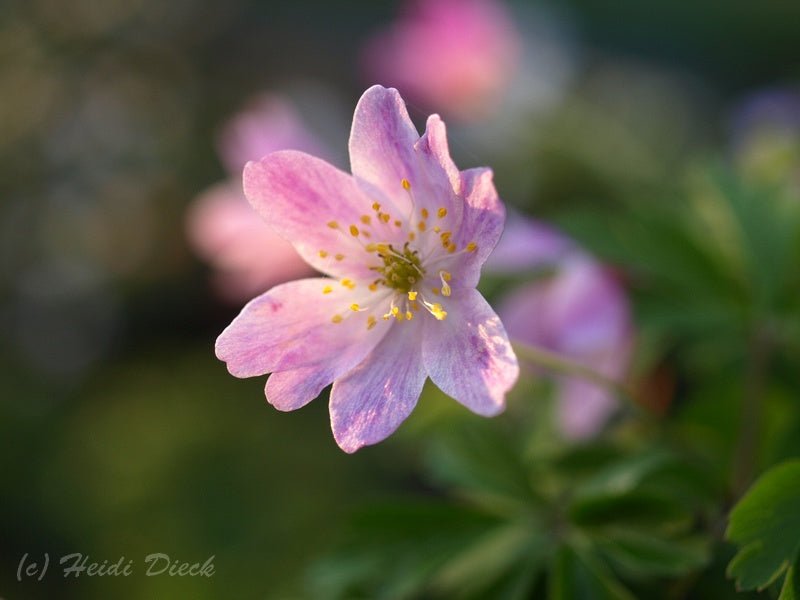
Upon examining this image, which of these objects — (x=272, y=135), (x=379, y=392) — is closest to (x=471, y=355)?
(x=379, y=392)

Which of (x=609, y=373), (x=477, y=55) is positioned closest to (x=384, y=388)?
(x=609, y=373)

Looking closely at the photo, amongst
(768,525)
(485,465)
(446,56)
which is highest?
(446,56)

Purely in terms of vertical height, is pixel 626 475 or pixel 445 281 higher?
pixel 445 281

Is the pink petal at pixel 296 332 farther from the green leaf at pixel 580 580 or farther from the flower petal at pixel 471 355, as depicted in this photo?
the green leaf at pixel 580 580

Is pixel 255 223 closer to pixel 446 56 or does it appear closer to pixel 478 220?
pixel 478 220

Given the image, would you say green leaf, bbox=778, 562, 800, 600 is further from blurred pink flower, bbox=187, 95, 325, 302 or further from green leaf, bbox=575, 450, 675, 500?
blurred pink flower, bbox=187, 95, 325, 302

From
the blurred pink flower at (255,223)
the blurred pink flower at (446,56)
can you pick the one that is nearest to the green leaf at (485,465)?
A: the blurred pink flower at (255,223)
